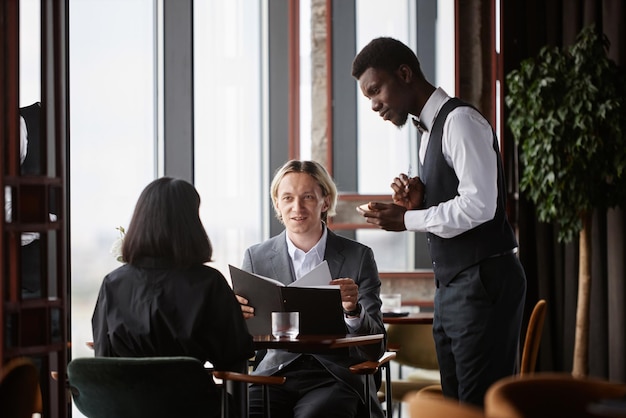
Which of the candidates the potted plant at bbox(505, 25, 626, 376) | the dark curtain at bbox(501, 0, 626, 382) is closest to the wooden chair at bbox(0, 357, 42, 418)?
the potted plant at bbox(505, 25, 626, 376)

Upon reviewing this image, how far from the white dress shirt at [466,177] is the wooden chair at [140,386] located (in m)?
0.92

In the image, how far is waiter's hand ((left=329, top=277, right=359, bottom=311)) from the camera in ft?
10.4

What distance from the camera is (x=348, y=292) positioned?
3.19m

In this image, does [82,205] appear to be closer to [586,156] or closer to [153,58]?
[153,58]

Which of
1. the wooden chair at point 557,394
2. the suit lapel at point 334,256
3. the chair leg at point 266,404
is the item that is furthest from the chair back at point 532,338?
the wooden chair at point 557,394

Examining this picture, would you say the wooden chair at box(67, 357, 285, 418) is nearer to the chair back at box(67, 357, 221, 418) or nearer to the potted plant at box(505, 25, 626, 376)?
the chair back at box(67, 357, 221, 418)

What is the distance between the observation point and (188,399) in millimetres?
2582

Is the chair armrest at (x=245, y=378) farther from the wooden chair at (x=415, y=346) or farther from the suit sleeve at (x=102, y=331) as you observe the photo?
the wooden chair at (x=415, y=346)

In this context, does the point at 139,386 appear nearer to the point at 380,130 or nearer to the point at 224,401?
the point at 224,401

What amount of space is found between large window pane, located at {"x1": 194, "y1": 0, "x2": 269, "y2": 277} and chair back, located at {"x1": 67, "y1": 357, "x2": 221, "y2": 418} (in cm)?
326

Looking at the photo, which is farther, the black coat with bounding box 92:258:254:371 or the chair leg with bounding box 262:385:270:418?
the chair leg with bounding box 262:385:270:418

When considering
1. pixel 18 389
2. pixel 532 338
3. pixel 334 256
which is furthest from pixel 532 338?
pixel 18 389

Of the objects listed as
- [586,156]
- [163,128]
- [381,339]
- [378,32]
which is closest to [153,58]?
[163,128]

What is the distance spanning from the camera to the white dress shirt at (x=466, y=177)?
9.53 feet
